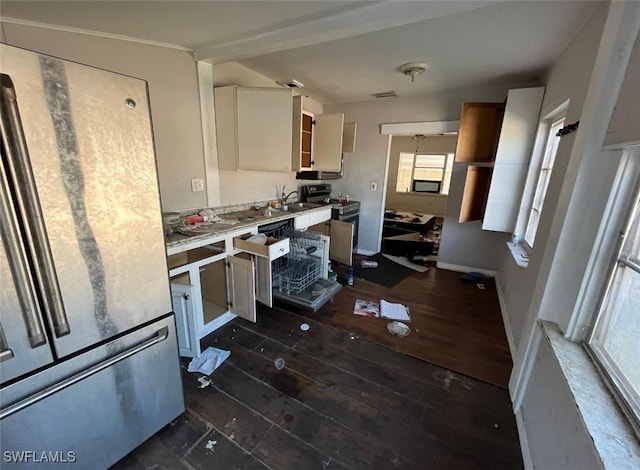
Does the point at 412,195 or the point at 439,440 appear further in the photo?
the point at 412,195

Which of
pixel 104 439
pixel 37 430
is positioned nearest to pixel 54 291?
pixel 37 430

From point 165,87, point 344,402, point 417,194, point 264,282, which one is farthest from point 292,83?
point 417,194

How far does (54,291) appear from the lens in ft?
2.98

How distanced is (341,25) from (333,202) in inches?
95.1

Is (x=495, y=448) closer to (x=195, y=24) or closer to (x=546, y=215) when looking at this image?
(x=546, y=215)

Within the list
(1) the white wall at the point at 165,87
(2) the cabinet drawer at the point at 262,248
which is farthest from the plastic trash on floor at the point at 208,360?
(1) the white wall at the point at 165,87

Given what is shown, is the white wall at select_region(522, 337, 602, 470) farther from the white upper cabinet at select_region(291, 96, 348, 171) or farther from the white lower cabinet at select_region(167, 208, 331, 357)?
the white upper cabinet at select_region(291, 96, 348, 171)

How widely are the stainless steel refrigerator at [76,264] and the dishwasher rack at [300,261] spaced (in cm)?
146

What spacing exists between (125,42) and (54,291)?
68.6 inches

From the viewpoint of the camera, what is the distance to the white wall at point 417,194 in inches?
262

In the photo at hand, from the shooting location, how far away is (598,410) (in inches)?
33.2

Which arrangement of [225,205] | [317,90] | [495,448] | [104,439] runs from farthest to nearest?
[317,90] < [225,205] < [495,448] < [104,439]

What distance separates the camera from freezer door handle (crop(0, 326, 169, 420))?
0.87m

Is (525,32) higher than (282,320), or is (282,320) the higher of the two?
(525,32)
